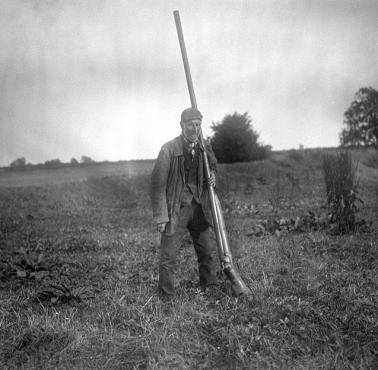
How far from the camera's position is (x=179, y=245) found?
185 inches

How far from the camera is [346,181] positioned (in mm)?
8172

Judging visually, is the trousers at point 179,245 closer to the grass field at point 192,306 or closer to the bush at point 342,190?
the grass field at point 192,306

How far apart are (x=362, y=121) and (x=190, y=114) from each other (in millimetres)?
48912

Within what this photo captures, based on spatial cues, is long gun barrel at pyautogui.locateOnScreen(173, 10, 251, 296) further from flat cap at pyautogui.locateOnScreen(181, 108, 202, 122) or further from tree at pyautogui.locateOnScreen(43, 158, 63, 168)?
tree at pyautogui.locateOnScreen(43, 158, 63, 168)

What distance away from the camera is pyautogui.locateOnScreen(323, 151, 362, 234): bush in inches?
314

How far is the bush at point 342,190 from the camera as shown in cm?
798

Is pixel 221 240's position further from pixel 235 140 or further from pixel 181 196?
pixel 235 140

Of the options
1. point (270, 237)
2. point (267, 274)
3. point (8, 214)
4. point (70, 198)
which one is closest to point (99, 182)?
point (70, 198)

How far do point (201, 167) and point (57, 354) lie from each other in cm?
252

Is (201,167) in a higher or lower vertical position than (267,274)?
higher

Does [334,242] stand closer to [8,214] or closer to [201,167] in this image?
[201,167]

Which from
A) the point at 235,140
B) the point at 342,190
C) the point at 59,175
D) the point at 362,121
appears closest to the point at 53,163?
the point at 59,175

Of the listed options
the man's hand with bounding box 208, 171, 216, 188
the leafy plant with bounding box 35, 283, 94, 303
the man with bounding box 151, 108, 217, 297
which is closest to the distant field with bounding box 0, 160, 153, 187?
the leafy plant with bounding box 35, 283, 94, 303

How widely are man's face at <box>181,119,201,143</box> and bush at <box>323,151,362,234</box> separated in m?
4.72
